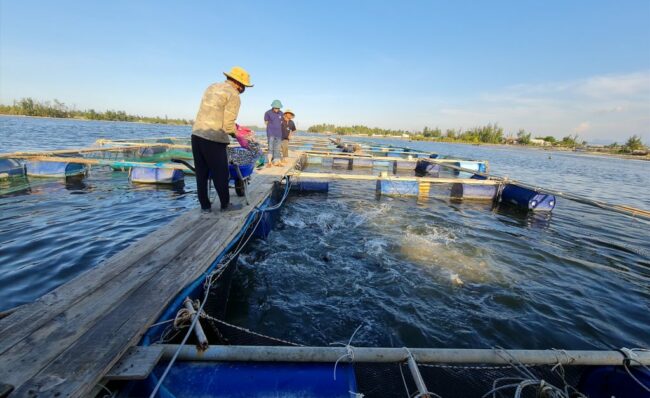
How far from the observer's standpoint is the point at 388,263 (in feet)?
18.4

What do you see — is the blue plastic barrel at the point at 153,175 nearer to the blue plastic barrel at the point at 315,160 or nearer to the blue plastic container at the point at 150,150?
the blue plastic container at the point at 150,150

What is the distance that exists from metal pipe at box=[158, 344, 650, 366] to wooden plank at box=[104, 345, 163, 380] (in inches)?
3.3

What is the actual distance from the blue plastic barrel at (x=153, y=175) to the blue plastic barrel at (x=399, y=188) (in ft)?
26.4

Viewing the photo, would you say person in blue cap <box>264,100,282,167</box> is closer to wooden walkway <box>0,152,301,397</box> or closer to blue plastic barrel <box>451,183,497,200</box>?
wooden walkway <box>0,152,301,397</box>

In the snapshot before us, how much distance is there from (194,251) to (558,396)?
12.3ft

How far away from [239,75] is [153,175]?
27.7 ft

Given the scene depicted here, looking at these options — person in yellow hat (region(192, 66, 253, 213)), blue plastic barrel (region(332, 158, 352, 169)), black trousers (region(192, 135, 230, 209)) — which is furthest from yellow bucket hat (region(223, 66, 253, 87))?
blue plastic barrel (region(332, 158, 352, 169))

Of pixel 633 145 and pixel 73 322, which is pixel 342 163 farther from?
pixel 633 145

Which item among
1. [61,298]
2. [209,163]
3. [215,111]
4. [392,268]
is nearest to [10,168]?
[209,163]

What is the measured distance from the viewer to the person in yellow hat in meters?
4.30

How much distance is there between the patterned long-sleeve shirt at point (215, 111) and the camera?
429 centimetres

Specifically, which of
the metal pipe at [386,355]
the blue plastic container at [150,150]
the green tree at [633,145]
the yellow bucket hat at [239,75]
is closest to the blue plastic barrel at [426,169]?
the yellow bucket hat at [239,75]

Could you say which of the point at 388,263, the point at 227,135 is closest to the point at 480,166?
the point at 388,263

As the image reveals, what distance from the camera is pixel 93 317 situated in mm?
2301
